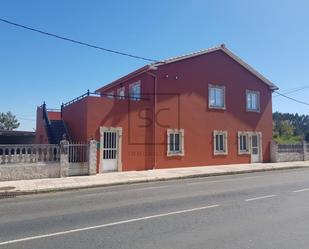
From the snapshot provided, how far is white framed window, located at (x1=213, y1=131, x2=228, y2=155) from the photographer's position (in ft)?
80.7

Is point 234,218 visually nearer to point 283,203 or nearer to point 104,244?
point 283,203

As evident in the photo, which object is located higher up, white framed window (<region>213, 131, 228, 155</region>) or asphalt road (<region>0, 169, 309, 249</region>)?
white framed window (<region>213, 131, 228, 155</region>)

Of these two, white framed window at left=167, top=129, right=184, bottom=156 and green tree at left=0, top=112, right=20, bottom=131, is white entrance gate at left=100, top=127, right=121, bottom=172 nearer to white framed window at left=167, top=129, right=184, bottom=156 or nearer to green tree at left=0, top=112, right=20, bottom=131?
white framed window at left=167, top=129, right=184, bottom=156

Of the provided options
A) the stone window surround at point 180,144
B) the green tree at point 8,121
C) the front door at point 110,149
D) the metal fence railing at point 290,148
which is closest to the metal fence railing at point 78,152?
the front door at point 110,149

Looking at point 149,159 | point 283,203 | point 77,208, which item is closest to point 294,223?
point 283,203

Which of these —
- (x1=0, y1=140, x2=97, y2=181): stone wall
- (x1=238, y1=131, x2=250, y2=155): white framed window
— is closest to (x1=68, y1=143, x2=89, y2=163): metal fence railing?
(x1=0, y1=140, x2=97, y2=181): stone wall

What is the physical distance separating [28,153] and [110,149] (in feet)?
15.4

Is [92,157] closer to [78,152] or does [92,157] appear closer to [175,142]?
[78,152]

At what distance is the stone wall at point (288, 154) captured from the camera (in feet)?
89.9

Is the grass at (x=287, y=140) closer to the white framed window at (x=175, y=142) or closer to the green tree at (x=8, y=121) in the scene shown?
the white framed window at (x=175, y=142)

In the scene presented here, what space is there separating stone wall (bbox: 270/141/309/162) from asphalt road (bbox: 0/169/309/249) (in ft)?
52.6

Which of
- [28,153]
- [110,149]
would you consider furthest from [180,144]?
[28,153]

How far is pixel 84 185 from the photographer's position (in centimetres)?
1466

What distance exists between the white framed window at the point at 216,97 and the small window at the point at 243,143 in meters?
2.67
